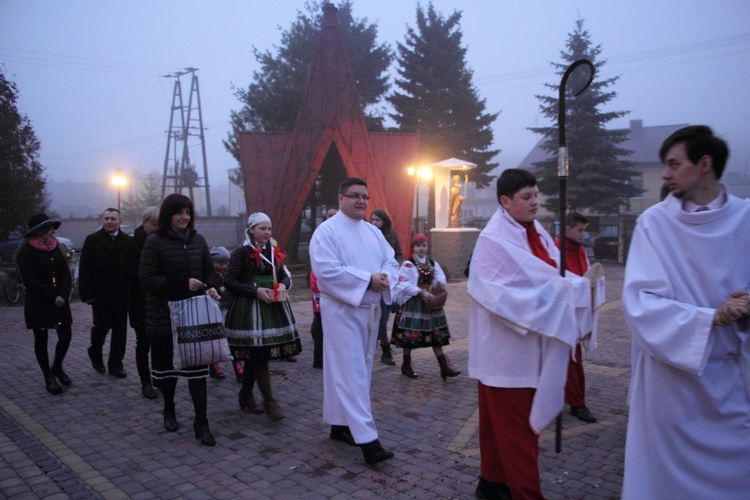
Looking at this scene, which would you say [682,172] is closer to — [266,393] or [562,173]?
[562,173]

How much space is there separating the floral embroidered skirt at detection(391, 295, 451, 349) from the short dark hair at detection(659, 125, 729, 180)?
4.18 meters

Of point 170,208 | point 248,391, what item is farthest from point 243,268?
point 248,391

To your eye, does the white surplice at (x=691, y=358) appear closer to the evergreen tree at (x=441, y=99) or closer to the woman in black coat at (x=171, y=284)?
the woman in black coat at (x=171, y=284)

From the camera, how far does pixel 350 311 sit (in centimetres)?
436

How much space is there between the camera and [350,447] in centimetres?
457

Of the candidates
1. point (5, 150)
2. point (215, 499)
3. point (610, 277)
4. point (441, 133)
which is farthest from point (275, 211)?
point (441, 133)

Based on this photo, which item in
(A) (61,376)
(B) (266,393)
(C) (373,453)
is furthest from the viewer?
(A) (61,376)

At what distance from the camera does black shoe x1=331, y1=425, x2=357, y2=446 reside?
15.2 feet

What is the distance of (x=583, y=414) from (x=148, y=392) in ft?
14.1

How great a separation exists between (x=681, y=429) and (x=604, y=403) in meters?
3.46

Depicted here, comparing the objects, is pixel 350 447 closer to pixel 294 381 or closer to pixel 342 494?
pixel 342 494

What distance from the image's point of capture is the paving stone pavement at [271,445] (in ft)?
12.5

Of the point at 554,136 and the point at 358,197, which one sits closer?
the point at 358,197

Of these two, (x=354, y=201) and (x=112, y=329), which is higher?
(x=354, y=201)
